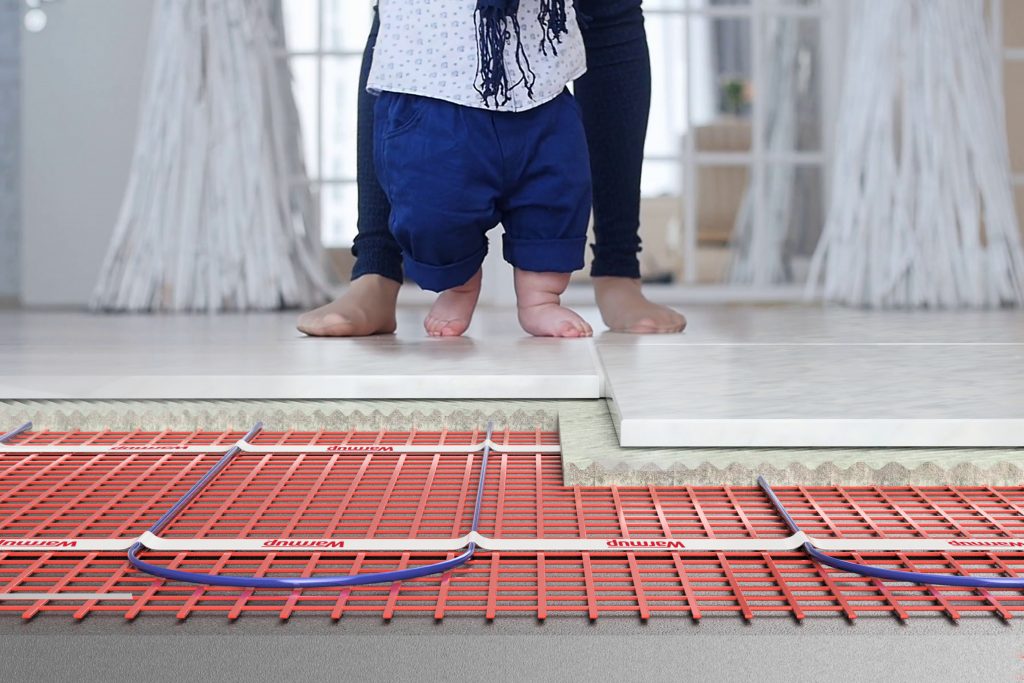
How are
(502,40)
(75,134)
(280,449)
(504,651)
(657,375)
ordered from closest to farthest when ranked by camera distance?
(504,651) → (280,449) → (657,375) → (502,40) → (75,134)

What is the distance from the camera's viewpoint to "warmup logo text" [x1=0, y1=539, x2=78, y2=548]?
525 millimetres

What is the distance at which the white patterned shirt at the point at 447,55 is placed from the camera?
1.24m

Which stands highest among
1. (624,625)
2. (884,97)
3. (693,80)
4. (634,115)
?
(693,80)

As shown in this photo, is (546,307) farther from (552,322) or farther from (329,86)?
(329,86)

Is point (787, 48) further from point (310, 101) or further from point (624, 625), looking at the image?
point (624, 625)

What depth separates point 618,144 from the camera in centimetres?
149

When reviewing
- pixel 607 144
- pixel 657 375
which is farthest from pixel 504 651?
pixel 607 144

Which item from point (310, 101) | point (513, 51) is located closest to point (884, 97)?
point (513, 51)

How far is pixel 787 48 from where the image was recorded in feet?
9.66

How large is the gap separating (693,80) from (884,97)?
0.84m

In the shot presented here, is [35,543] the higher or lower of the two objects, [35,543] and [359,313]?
the lower

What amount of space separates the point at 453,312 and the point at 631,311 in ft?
0.84

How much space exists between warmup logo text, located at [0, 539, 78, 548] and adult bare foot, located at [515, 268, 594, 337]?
2.89ft

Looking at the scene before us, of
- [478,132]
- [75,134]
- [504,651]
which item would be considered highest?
[75,134]
